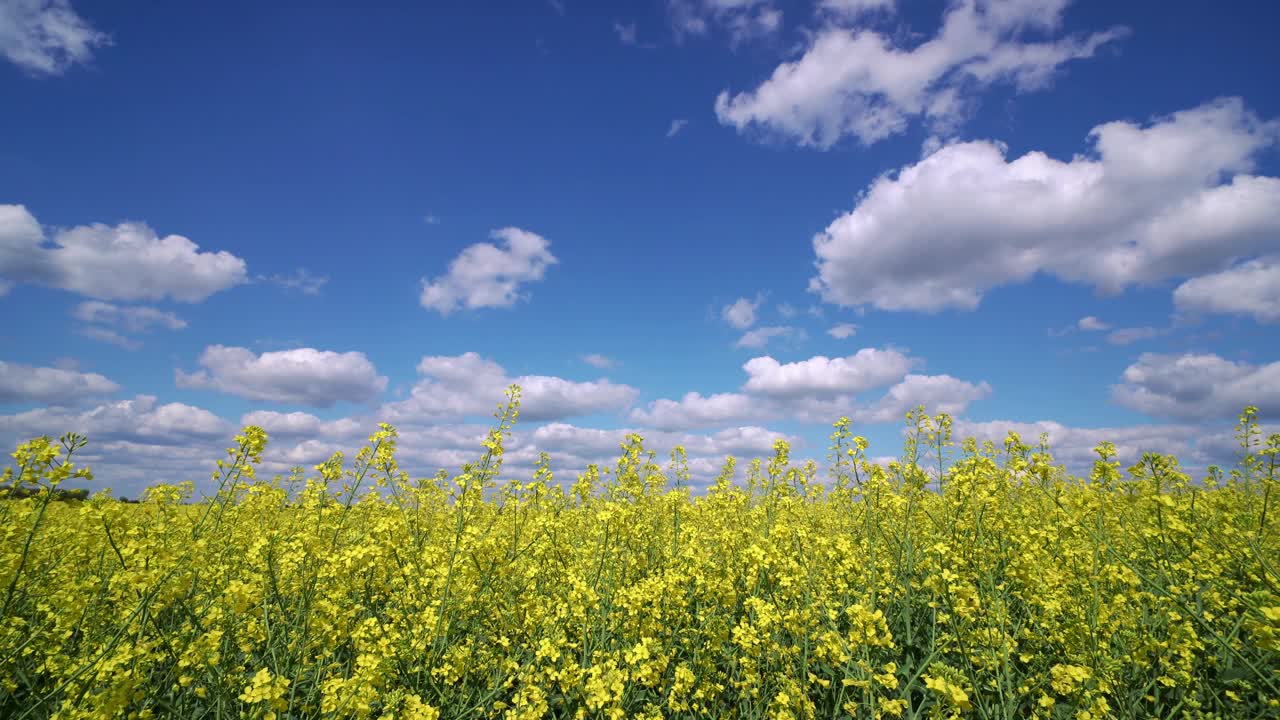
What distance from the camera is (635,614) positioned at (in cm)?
480

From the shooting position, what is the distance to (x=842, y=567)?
5.32 meters

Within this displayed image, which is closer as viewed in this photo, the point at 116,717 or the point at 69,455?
the point at 116,717

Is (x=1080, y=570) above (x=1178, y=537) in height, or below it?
below

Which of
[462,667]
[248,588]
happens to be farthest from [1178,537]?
[248,588]

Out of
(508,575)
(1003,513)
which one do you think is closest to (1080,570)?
(1003,513)

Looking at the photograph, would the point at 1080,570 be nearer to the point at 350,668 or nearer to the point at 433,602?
the point at 433,602

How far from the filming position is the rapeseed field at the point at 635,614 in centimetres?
362

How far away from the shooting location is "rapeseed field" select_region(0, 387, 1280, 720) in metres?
3.62

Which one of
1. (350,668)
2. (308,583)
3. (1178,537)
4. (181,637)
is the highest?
(1178,537)

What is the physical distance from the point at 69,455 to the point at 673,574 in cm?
438

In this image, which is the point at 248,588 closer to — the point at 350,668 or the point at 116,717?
the point at 116,717

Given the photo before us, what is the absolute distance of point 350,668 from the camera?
4781mm

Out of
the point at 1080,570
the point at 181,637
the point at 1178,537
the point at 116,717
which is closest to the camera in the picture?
the point at 116,717

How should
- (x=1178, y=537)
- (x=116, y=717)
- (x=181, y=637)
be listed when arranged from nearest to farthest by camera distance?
1. (x=116, y=717)
2. (x=181, y=637)
3. (x=1178, y=537)
